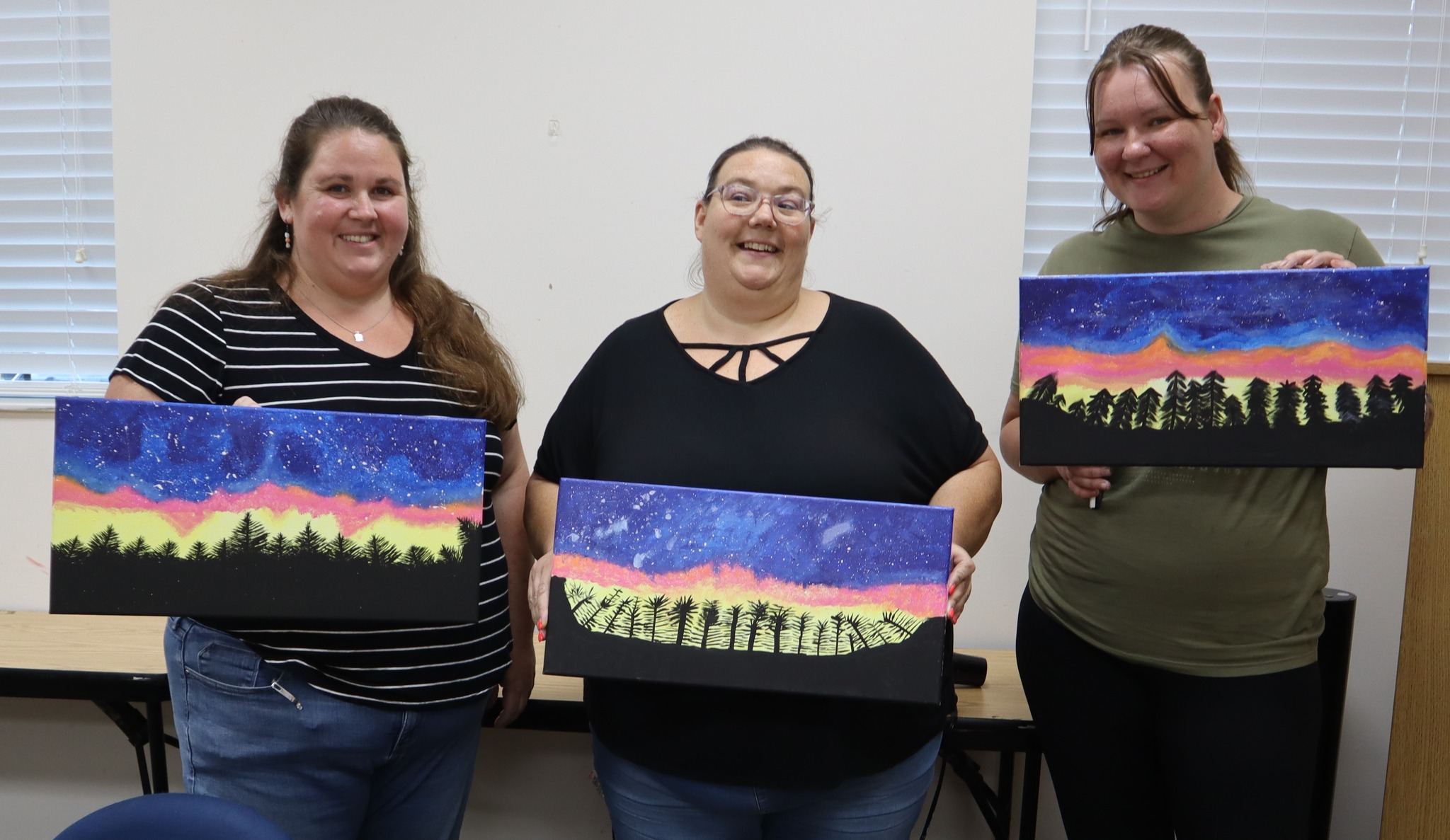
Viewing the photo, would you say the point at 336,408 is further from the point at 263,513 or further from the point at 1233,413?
the point at 1233,413

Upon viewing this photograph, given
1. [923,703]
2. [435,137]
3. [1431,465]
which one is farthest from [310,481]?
[1431,465]

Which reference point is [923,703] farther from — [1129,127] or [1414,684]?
[1414,684]

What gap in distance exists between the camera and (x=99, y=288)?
2449 millimetres

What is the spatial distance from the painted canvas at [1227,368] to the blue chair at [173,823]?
1.05m

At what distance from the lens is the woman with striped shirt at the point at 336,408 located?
1266 mm

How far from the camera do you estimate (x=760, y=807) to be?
125 cm

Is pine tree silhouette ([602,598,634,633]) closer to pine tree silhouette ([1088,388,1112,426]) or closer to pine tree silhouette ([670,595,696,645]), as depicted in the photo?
pine tree silhouette ([670,595,696,645])

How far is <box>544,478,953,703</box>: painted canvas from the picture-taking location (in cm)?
119

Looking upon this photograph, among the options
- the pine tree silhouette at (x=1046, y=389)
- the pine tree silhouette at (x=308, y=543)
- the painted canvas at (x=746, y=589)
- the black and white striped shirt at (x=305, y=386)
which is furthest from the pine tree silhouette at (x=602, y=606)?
the pine tree silhouette at (x=1046, y=389)

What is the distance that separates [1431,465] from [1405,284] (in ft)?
2.56

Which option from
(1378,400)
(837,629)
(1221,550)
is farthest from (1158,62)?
(837,629)

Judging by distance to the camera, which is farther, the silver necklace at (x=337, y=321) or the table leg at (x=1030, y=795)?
the table leg at (x=1030, y=795)

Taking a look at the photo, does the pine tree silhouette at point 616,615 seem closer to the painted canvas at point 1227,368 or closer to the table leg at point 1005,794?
the painted canvas at point 1227,368

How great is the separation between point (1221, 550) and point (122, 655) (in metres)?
2.19
